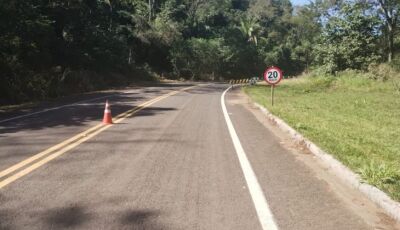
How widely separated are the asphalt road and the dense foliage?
626 inches

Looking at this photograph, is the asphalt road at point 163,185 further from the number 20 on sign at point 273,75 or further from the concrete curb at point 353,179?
the number 20 on sign at point 273,75

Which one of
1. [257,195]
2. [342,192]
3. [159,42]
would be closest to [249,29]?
[159,42]

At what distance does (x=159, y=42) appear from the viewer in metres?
61.8

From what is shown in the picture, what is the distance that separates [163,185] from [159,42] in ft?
185

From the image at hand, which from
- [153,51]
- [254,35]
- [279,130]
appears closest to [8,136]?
[279,130]

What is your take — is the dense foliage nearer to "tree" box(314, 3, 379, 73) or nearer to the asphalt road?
"tree" box(314, 3, 379, 73)

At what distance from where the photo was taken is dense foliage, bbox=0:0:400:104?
28.6 m

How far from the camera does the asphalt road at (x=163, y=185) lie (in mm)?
5301

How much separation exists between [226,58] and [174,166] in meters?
64.4

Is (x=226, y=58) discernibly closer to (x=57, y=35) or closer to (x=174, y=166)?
(x=57, y=35)

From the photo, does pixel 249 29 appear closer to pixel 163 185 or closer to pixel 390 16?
pixel 390 16

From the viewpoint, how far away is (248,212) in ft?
18.4

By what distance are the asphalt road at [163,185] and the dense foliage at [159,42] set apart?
1590 centimetres

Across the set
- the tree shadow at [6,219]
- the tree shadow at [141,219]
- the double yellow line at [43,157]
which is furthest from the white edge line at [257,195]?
the double yellow line at [43,157]
